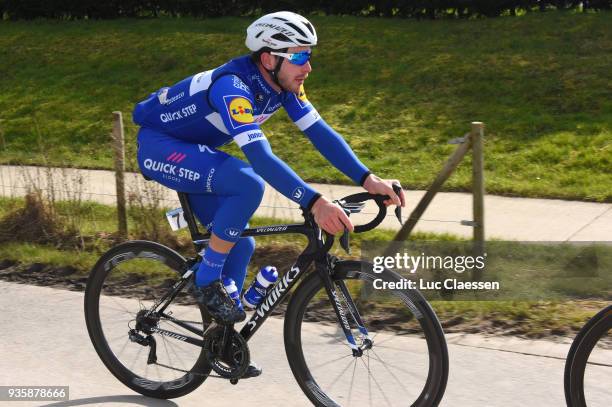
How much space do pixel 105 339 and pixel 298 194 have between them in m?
1.66

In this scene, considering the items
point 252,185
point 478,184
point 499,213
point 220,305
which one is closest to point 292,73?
point 252,185

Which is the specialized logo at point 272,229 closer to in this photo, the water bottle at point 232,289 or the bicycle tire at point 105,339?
the water bottle at point 232,289

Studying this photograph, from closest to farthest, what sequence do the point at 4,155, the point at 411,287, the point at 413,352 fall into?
the point at 411,287 → the point at 413,352 → the point at 4,155

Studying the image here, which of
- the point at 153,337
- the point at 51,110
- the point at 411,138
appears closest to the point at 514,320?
the point at 153,337

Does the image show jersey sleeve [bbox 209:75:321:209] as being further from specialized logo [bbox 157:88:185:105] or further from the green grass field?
the green grass field

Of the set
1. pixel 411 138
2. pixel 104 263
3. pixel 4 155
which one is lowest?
pixel 4 155

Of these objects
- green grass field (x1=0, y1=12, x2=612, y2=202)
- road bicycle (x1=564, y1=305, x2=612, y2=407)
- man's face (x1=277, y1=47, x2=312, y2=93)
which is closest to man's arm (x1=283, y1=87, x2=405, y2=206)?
man's face (x1=277, y1=47, x2=312, y2=93)

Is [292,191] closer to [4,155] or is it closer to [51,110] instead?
[4,155]

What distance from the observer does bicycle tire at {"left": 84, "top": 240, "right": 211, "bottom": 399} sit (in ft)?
16.2

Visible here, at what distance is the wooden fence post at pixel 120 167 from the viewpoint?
25.7ft

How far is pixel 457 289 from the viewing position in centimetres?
659

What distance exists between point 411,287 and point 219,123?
1237mm

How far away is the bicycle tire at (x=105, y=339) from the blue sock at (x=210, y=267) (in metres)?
0.26

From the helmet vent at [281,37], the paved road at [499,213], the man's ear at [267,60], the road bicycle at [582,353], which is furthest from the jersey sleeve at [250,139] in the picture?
the paved road at [499,213]
